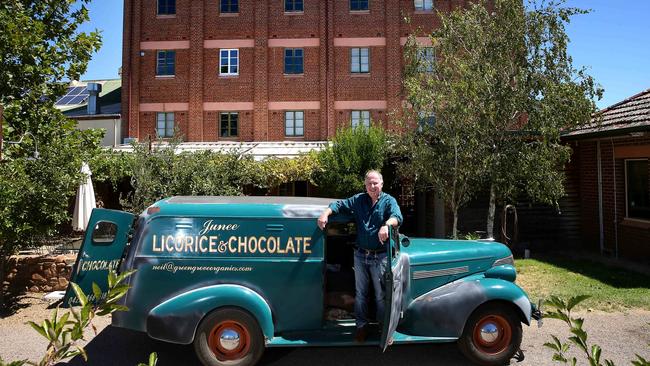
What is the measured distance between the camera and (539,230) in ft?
45.3

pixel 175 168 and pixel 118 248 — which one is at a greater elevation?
pixel 175 168

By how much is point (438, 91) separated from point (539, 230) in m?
6.31

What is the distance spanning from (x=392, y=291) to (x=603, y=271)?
25.4ft

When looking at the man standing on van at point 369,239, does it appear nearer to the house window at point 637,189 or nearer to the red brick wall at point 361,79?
the house window at point 637,189

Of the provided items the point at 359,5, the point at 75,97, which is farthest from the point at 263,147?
the point at 75,97

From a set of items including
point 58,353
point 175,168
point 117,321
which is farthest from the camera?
point 175,168

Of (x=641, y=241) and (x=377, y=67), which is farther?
(x=377, y=67)

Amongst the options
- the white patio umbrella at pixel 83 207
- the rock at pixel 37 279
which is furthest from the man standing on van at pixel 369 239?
the white patio umbrella at pixel 83 207

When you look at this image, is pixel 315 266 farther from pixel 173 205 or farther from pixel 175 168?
pixel 175 168

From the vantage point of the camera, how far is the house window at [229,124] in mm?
25062

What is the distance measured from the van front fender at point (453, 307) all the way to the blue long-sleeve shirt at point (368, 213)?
3.07 feet

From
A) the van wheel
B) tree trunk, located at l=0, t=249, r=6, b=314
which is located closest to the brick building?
tree trunk, located at l=0, t=249, r=6, b=314

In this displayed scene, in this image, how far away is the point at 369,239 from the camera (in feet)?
17.0

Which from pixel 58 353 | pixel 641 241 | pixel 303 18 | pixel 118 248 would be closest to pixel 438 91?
pixel 641 241
